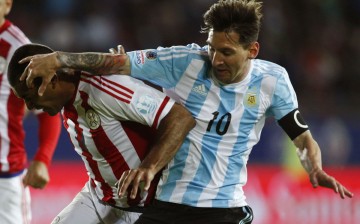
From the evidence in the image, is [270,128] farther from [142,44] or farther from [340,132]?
[142,44]

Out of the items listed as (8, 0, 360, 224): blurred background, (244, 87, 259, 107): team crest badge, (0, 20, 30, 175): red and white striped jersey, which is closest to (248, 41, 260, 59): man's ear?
(244, 87, 259, 107): team crest badge

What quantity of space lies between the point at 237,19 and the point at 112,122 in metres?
0.82

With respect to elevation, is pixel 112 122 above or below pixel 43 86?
below

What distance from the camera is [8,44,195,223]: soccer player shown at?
13.1ft

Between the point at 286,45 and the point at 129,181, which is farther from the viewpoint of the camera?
the point at 286,45

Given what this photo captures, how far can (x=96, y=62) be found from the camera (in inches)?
161

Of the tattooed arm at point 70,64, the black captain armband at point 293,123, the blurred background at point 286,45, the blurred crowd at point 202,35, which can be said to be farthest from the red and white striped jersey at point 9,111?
the blurred crowd at point 202,35

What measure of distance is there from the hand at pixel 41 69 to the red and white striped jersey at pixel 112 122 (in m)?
0.24

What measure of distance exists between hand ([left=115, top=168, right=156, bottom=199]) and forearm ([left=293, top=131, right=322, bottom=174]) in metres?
0.88

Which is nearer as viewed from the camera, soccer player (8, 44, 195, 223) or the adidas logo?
soccer player (8, 44, 195, 223)

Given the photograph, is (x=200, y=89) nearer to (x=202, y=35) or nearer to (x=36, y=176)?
(x=36, y=176)

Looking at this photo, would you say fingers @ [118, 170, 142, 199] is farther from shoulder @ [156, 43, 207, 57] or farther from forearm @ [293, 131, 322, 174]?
forearm @ [293, 131, 322, 174]

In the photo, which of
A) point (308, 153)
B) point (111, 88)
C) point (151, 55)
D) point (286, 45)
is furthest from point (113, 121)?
point (286, 45)

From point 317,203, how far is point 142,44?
12.9 ft
